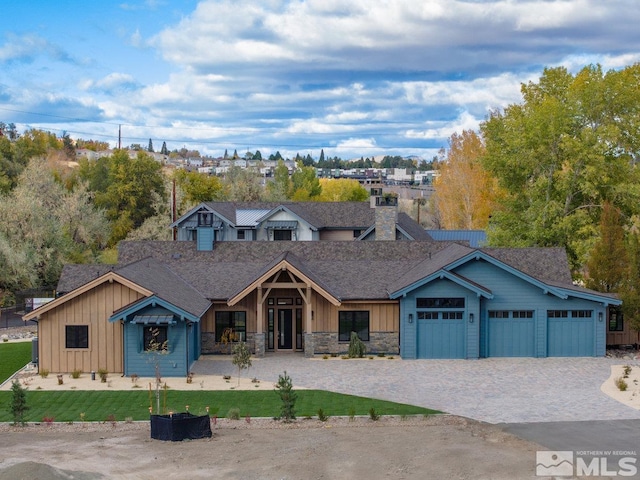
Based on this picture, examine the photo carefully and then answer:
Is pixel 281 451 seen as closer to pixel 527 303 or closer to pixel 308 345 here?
pixel 308 345

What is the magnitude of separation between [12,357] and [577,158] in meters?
31.4

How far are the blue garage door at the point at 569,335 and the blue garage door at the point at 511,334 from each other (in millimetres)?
828

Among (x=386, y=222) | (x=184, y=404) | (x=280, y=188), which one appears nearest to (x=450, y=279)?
(x=386, y=222)

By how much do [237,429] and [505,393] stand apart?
9.54 metres

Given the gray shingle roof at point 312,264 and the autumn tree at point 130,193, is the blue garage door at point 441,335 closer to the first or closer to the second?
the gray shingle roof at point 312,264

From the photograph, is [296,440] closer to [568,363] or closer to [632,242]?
[568,363]

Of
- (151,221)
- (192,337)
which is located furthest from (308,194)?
(192,337)

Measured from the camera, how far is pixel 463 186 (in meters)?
74.4

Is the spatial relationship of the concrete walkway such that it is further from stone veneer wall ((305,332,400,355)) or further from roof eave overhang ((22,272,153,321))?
roof eave overhang ((22,272,153,321))

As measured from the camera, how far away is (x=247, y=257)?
37156mm

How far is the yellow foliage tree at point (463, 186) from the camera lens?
7244 cm

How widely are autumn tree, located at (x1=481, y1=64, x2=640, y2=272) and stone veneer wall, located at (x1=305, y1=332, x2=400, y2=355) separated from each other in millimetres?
16206

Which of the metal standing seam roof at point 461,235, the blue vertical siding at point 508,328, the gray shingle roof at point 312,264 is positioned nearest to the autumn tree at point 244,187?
the metal standing seam roof at point 461,235

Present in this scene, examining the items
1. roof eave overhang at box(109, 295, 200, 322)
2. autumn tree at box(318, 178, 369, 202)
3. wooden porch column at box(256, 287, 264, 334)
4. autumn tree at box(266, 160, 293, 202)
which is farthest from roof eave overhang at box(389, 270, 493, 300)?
autumn tree at box(318, 178, 369, 202)
